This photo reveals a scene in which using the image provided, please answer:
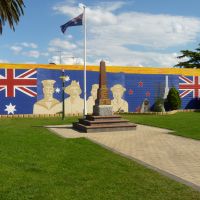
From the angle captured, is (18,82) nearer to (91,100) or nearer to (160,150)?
(91,100)

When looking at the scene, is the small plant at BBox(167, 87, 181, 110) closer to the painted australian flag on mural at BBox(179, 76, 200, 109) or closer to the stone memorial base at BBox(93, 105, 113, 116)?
the painted australian flag on mural at BBox(179, 76, 200, 109)

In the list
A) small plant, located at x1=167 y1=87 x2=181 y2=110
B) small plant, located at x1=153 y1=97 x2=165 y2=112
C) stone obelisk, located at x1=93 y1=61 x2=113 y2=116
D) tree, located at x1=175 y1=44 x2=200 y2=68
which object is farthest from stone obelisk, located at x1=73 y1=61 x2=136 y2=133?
tree, located at x1=175 y1=44 x2=200 y2=68

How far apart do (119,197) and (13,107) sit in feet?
68.0

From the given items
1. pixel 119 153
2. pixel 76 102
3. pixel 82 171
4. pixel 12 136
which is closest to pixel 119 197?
pixel 82 171

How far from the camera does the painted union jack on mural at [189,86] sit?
3259cm

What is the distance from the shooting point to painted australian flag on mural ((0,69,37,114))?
2580 centimetres

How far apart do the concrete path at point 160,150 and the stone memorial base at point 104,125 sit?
0.50 meters

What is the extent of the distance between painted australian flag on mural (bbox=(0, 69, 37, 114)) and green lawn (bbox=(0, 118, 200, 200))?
14698 millimetres

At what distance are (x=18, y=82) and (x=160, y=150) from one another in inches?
647

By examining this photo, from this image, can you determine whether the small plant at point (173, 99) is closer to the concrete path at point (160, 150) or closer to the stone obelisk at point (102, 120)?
the stone obelisk at point (102, 120)

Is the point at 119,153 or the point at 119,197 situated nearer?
the point at 119,197

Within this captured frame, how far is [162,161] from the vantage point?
10055 millimetres

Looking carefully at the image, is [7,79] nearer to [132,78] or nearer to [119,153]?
[132,78]

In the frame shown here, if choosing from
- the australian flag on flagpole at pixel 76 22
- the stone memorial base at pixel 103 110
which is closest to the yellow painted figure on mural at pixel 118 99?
the australian flag on flagpole at pixel 76 22
